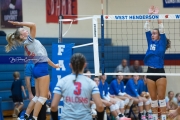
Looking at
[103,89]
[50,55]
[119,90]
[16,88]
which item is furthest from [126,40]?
[103,89]

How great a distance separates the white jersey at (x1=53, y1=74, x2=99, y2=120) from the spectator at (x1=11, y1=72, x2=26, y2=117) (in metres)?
8.33

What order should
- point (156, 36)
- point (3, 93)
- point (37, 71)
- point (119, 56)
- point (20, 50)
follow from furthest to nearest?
point (119, 56) < point (20, 50) < point (3, 93) < point (156, 36) < point (37, 71)

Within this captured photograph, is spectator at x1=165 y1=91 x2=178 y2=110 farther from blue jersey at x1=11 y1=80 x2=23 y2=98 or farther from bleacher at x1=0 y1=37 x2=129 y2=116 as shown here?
blue jersey at x1=11 y1=80 x2=23 y2=98

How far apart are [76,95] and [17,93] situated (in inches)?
333

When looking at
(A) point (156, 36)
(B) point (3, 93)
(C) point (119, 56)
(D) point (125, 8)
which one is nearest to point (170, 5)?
(D) point (125, 8)

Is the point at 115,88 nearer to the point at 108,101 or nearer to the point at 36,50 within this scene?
the point at 108,101

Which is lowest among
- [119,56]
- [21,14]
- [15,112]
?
[15,112]

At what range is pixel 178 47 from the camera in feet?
50.9

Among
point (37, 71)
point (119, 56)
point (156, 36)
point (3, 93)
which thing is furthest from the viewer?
point (119, 56)

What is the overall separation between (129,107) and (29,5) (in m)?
5.16

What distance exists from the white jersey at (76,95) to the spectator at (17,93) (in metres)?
8.33

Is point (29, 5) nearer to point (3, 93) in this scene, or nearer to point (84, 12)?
point (84, 12)

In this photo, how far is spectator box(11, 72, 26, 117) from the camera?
43.9 feet

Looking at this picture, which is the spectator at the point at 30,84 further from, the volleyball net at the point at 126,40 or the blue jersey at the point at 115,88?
the volleyball net at the point at 126,40
